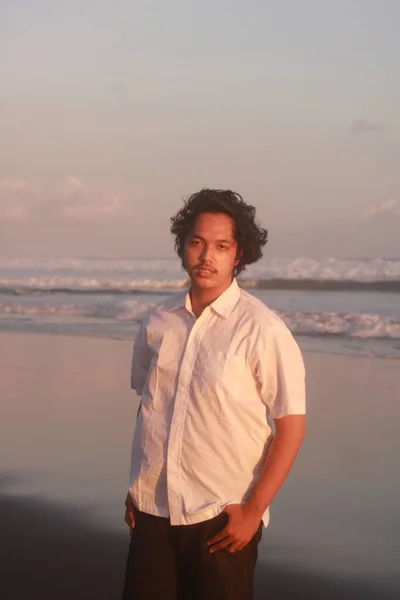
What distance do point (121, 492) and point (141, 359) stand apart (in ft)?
5.96

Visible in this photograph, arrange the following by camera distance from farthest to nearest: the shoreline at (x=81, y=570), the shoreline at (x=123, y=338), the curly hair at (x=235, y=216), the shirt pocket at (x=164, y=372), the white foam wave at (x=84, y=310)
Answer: the white foam wave at (x=84, y=310)
the shoreline at (x=123, y=338)
the shoreline at (x=81, y=570)
the curly hair at (x=235, y=216)
the shirt pocket at (x=164, y=372)

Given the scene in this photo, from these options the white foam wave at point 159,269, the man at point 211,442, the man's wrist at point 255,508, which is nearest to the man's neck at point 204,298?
the man at point 211,442

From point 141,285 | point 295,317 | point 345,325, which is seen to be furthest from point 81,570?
point 141,285

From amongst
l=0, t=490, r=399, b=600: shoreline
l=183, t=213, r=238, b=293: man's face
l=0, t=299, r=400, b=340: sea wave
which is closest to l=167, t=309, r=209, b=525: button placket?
l=183, t=213, r=238, b=293: man's face

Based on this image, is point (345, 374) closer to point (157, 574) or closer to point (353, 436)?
→ point (353, 436)

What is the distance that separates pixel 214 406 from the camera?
2.20 metres

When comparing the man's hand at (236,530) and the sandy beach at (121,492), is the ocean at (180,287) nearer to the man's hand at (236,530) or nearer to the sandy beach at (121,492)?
the sandy beach at (121,492)

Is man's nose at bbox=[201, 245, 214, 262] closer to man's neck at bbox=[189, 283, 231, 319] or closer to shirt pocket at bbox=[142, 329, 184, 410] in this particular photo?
man's neck at bbox=[189, 283, 231, 319]

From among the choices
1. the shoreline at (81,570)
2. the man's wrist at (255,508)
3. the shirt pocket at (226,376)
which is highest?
the shirt pocket at (226,376)

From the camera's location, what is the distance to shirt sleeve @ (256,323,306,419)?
217 centimetres

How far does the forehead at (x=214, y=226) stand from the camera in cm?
237

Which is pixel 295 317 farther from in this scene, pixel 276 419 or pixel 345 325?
pixel 276 419

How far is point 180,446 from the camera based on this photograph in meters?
2.24

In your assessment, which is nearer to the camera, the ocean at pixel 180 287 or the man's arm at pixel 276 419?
the man's arm at pixel 276 419
